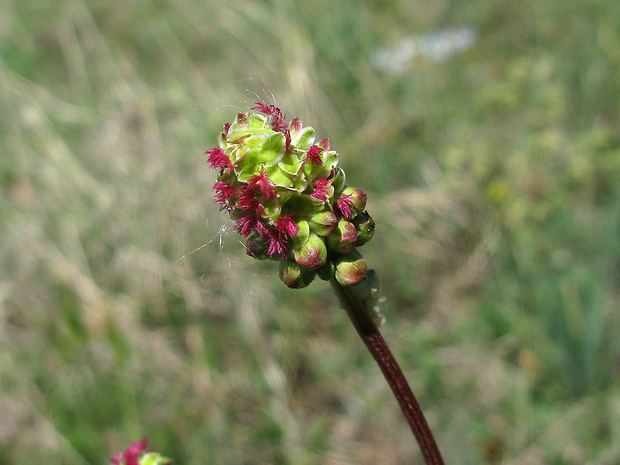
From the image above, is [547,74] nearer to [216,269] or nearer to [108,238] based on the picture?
[216,269]

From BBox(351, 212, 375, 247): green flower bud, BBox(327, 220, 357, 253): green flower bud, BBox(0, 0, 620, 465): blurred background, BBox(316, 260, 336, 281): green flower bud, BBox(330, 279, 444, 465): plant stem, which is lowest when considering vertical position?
BBox(330, 279, 444, 465): plant stem

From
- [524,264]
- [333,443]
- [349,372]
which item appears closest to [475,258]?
[524,264]

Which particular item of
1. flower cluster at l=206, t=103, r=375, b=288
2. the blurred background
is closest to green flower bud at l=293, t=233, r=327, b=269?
flower cluster at l=206, t=103, r=375, b=288

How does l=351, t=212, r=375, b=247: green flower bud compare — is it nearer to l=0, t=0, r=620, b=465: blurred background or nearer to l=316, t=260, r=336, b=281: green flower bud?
l=316, t=260, r=336, b=281: green flower bud

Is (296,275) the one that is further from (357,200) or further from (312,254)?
(357,200)

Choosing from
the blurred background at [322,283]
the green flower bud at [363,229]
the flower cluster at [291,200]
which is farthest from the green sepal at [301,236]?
the blurred background at [322,283]
